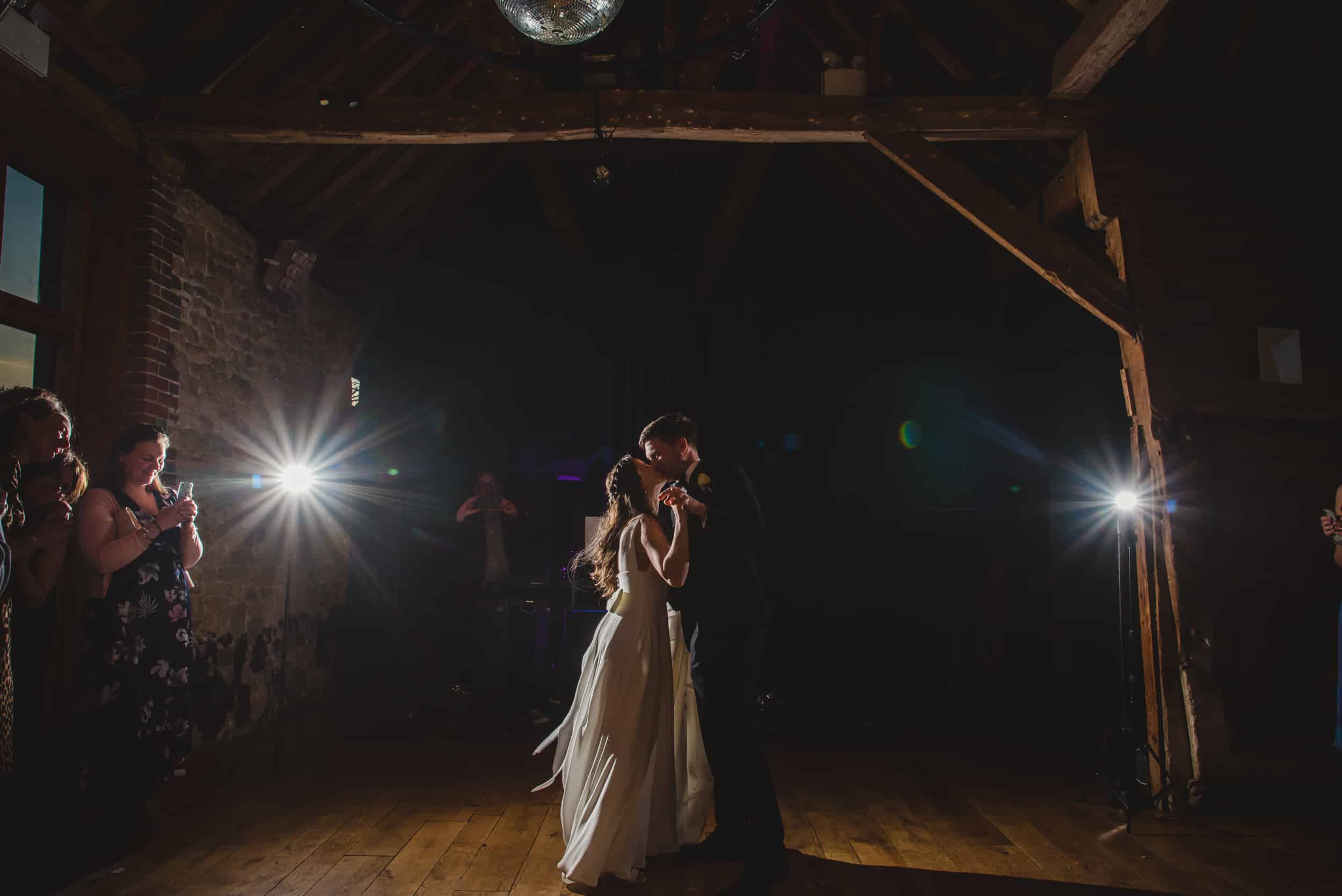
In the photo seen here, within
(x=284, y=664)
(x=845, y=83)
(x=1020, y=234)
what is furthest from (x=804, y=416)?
(x=284, y=664)

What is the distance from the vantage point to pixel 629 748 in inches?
119

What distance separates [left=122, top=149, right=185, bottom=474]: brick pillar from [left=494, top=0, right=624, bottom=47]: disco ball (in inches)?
108

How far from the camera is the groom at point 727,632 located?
3.14 metres

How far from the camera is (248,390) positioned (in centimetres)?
548

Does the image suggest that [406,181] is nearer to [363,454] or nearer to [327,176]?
[327,176]

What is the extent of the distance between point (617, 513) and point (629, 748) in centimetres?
90

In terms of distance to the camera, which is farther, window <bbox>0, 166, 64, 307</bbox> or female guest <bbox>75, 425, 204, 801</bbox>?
window <bbox>0, 166, 64, 307</bbox>

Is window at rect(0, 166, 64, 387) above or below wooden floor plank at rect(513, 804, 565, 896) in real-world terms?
above

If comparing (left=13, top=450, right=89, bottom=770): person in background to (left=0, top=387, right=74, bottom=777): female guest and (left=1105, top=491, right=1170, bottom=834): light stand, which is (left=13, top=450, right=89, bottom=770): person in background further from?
(left=1105, top=491, right=1170, bottom=834): light stand

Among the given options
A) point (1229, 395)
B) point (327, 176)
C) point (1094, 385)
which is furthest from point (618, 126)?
point (1094, 385)

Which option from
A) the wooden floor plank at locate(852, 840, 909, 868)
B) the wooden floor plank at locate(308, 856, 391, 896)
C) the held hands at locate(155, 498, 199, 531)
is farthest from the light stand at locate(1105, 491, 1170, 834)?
the held hands at locate(155, 498, 199, 531)

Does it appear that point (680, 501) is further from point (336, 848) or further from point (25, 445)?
point (25, 445)

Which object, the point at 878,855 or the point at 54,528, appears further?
the point at 878,855

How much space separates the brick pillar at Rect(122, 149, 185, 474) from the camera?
14.1ft
